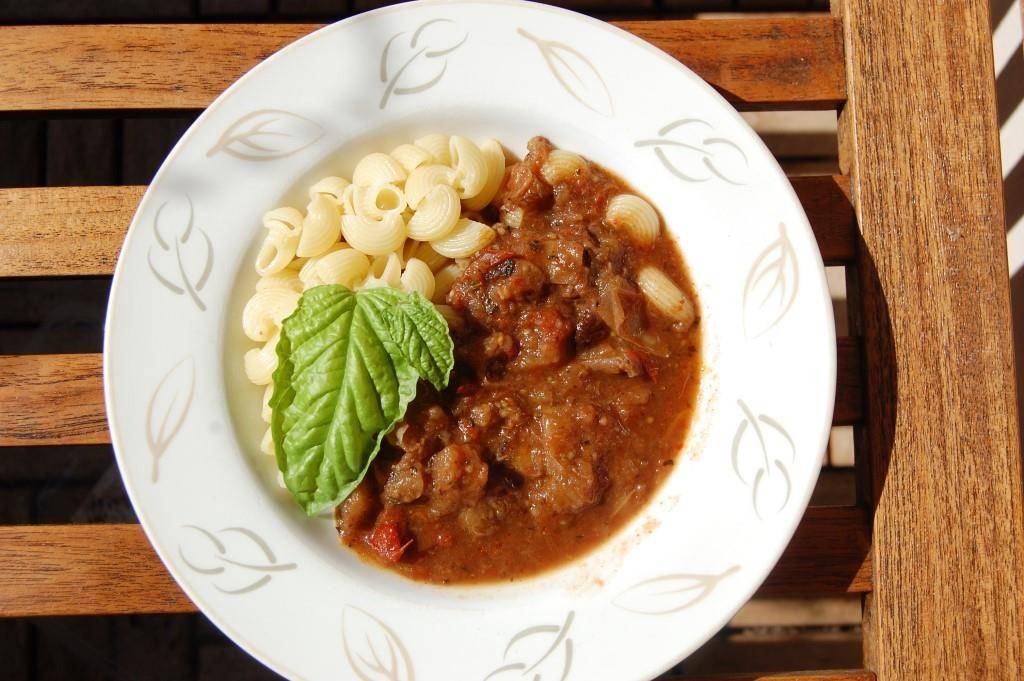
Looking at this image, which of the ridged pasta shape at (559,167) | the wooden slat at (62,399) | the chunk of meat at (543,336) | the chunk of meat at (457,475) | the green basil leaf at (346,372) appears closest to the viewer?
the green basil leaf at (346,372)

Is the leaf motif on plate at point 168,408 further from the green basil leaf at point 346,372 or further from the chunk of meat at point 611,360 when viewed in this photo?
the chunk of meat at point 611,360

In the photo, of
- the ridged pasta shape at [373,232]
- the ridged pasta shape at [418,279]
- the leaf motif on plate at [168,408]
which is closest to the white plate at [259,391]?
the leaf motif on plate at [168,408]

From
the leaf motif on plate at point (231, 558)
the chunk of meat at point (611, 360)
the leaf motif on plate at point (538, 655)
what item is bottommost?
the leaf motif on plate at point (538, 655)

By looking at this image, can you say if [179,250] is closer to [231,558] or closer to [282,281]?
[282,281]

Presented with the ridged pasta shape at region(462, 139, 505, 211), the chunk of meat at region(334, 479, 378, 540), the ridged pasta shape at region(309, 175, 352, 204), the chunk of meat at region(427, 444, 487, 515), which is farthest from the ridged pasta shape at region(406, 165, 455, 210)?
the chunk of meat at region(334, 479, 378, 540)

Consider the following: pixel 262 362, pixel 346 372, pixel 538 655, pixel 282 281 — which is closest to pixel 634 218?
pixel 346 372

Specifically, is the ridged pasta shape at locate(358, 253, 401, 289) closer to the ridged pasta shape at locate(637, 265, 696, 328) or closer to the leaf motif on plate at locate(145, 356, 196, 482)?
the leaf motif on plate at locate(145, 356, 196, 482)

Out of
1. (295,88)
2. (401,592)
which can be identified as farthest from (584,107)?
(401,592)
